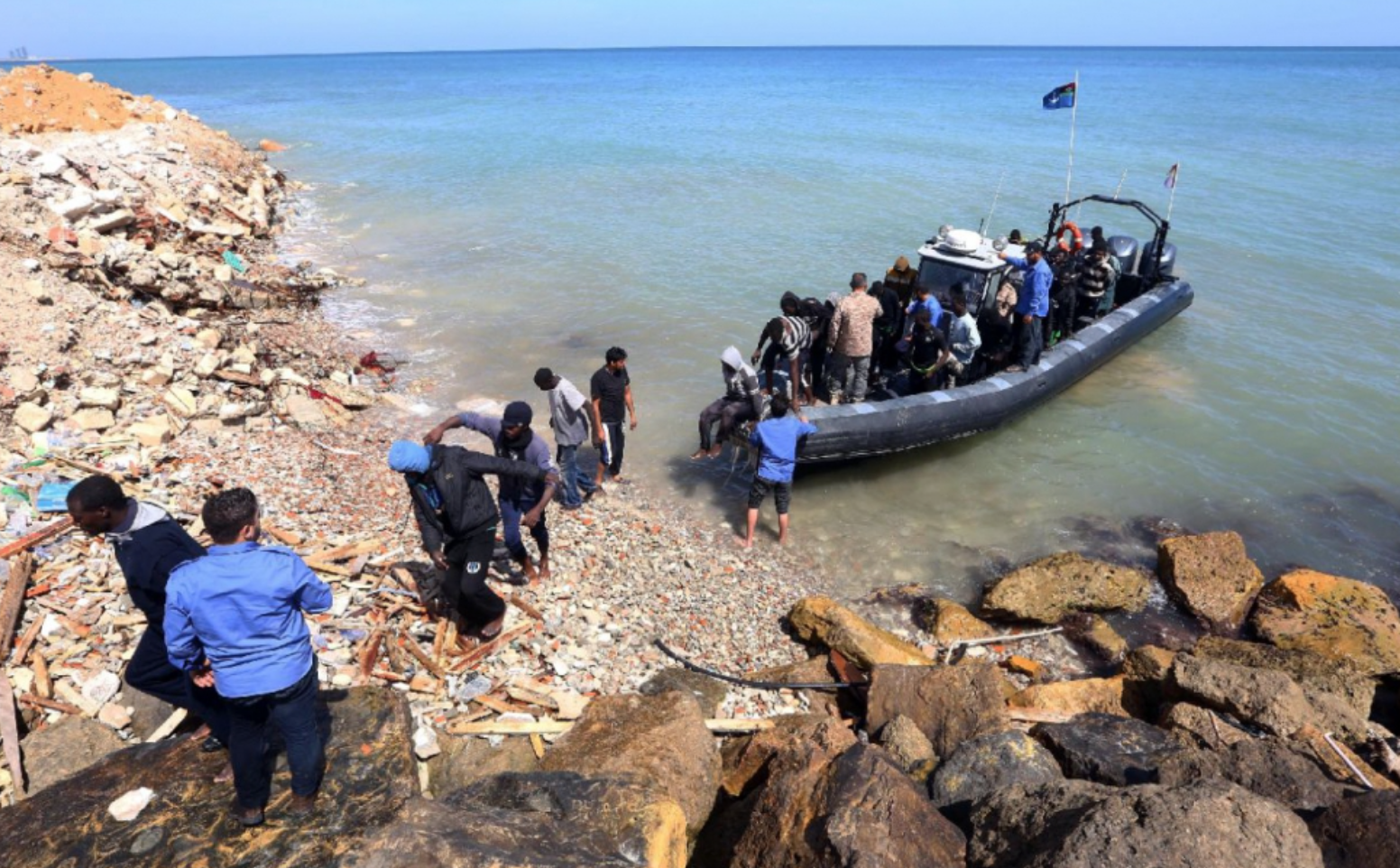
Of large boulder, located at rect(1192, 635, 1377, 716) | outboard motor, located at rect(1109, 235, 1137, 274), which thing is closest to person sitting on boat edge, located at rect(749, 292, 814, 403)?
large boulder, located at rect(1192, 635, 1377, 716)

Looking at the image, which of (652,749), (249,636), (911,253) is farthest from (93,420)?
(911,253)

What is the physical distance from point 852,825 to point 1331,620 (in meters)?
5.93

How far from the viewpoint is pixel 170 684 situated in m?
3.82

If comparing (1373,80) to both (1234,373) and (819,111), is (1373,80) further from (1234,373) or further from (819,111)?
(1234,373)

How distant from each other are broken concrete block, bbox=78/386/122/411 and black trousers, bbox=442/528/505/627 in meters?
4.91

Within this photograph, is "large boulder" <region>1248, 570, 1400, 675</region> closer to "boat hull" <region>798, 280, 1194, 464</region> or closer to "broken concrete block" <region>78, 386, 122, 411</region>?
"boat hull" <region>798, 280, 1194, 464</region>

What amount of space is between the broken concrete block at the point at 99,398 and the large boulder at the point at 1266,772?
29.8 ft

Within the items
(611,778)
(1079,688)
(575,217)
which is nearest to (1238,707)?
(1079,688)

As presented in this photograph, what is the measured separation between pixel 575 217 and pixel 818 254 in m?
7.92

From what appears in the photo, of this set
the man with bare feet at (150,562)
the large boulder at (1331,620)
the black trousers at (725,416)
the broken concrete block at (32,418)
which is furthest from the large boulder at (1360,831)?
the broken concrete block at (32,418)

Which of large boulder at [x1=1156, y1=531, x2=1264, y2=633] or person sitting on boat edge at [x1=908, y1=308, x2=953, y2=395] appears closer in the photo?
large boulder at [x1=1156, y1=531, x2=1264, y2=633]

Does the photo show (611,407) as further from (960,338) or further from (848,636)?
(960,338)

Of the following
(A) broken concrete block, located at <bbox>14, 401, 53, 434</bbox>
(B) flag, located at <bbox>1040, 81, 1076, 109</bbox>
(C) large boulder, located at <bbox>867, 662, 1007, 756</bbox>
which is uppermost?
(B) flag, located at <bbox>1040, 81, 1076, 109</bbox>

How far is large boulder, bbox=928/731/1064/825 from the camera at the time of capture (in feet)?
13.0
